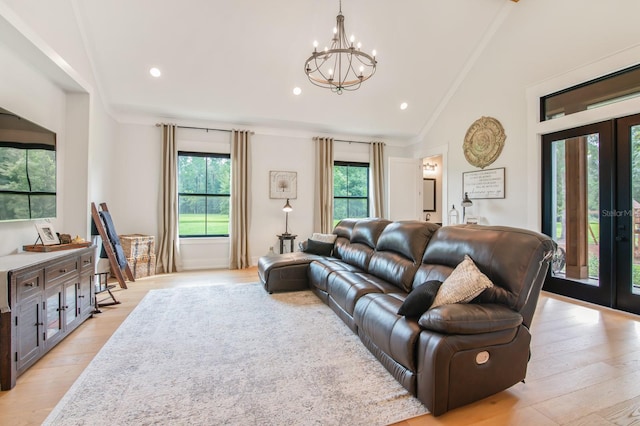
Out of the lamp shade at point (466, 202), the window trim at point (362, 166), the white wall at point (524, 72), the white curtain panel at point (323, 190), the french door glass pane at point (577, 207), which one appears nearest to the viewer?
the white wall at point (524, 72)

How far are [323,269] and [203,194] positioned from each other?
343 cm

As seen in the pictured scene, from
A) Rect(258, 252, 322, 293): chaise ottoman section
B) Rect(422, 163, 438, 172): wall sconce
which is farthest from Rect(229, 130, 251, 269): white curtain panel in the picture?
Rect(422, 163, 438, 172): wall sconce

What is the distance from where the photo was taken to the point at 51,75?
3.34 metres

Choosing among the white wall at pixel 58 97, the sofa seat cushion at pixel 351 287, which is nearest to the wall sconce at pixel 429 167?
the sofa seat cushion at pixel 351 287

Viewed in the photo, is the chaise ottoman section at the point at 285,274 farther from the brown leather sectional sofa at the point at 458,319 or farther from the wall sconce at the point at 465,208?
the wall sconce at the point at 465,208

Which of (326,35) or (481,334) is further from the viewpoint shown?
(326,35)

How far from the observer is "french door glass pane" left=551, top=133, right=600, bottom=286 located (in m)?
3.72

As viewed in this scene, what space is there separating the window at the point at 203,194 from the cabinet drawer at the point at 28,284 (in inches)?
136

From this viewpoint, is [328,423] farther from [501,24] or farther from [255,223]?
[501,24]

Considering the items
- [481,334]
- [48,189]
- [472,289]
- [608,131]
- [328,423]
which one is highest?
[608,131]

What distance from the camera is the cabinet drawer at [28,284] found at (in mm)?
2049

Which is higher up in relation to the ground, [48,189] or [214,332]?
[48,189]

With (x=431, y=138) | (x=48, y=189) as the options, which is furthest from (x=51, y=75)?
(x=431, y=138)

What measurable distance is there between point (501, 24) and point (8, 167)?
21.7 ft
